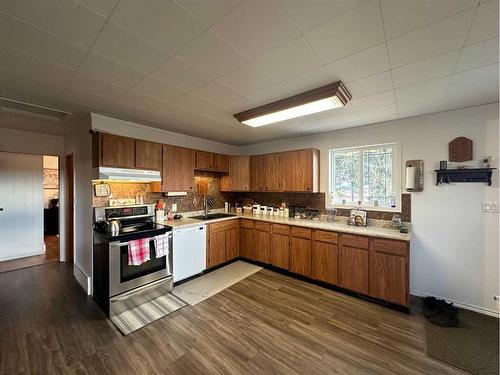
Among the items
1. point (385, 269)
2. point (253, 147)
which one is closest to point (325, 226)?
point (385, 269)

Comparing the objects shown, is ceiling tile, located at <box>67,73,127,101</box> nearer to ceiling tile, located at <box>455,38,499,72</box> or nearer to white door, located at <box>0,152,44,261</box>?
ceiling tile, located at <box>455,38,499,72</box>

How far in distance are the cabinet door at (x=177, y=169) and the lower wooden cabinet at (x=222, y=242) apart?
2.93 feet

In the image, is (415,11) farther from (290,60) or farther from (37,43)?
(37,43)

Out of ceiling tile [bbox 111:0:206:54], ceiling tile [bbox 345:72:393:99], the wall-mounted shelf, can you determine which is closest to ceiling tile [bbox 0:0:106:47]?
ceiling tile [bbox 111:0:206:54]

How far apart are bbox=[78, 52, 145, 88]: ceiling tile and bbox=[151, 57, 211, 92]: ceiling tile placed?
20cm

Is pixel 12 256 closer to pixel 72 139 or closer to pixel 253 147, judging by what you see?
pixel 72 139

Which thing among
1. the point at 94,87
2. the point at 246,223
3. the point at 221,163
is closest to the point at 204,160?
the point at 221,163

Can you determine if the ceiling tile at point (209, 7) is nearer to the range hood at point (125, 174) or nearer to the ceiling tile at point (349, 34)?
the ceiling tile at point (349, 34)

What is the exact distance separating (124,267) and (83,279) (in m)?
1.16

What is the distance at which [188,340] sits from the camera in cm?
210

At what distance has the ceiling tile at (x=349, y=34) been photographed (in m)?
1.25

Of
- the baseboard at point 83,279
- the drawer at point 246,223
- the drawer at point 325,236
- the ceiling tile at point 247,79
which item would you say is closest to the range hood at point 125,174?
the baseboard at point 83,279

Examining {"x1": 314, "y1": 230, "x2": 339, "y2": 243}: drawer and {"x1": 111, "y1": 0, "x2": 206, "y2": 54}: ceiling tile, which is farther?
{"x1": 314, "y1": 230, "x2": 339, "y2": 243}: drawer

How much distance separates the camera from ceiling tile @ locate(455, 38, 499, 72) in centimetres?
150
